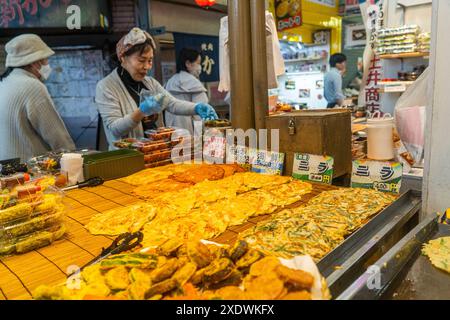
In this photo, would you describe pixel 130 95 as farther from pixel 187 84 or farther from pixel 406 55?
pixel 406 55

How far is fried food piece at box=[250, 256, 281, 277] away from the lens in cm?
113

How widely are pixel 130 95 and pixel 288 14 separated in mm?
5428

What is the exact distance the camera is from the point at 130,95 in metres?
3.74

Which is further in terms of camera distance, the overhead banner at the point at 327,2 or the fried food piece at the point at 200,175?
the overhead banner at the point at 327,2

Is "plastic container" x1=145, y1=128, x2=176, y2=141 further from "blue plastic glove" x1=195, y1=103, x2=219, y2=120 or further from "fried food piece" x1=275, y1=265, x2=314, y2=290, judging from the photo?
"fried food piece" x1=275, y1=265, x2=314, y2=290

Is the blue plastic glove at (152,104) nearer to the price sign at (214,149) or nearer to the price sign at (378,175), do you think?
the price sign at (214,149)

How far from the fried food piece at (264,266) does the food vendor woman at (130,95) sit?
2.37 m

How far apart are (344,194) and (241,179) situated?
75 centimetres

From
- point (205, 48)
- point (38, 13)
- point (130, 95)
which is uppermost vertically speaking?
point (38, 13)

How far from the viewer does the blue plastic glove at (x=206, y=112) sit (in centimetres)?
347

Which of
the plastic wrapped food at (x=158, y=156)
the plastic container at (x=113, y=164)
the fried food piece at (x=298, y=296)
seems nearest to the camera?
the fried food piece at (x=298, y=296)

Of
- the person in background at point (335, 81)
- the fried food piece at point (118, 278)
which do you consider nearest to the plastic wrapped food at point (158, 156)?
the fried food piece at point (118, 278)

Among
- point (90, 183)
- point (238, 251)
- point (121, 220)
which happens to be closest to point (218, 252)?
point (238, 251)
